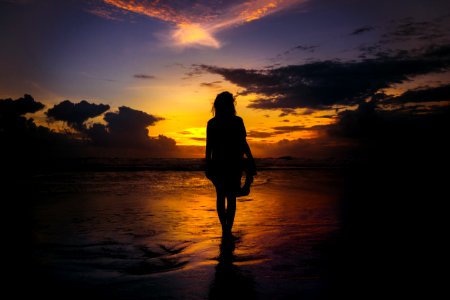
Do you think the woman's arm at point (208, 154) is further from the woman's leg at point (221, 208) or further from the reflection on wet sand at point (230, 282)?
the reflection on wet sand at point (230, 282)

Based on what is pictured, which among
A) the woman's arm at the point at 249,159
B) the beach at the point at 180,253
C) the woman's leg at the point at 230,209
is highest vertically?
the woman's arm at the point at 249,159

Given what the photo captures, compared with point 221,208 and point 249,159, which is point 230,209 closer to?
point 221,208

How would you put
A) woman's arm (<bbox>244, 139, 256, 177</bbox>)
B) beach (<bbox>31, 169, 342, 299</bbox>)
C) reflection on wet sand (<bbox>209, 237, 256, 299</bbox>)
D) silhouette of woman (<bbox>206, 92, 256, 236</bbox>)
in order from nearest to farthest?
1. reflection on wet sand (<bbox>209, 237, 256, 299</bbox>)
2. beach (<bbox>31, 169, 342, 299</bbox>)
3. silhouette of woman (<bbox>206, 92, 256, 236</bbox>)
4. woman's arm (<bbox>244, 139, 256, 177</bbox>)

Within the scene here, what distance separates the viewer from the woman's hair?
202 inches

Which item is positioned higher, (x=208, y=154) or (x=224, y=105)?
(x=224, y=105)

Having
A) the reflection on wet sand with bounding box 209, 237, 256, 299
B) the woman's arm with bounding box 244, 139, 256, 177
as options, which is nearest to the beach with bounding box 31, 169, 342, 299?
the reflection on wet sand with bounding box 209, 237, 256, 299

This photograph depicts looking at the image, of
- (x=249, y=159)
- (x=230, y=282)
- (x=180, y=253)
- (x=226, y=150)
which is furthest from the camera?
(x=249, y=159)

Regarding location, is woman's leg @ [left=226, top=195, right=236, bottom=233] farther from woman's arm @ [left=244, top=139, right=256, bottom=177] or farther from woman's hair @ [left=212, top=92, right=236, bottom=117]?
woman's hair @ [left=212, top=92, right=236, bottom=117]

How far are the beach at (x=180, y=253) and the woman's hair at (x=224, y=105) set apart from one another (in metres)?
1.93

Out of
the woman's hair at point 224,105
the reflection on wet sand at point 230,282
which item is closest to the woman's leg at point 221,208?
the reflection on wet sand at point 230,282

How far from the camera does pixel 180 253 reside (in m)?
4.50

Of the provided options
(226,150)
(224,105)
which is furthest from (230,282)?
(224,105)

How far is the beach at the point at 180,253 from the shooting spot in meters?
3.12

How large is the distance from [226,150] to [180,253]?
5.35ft
